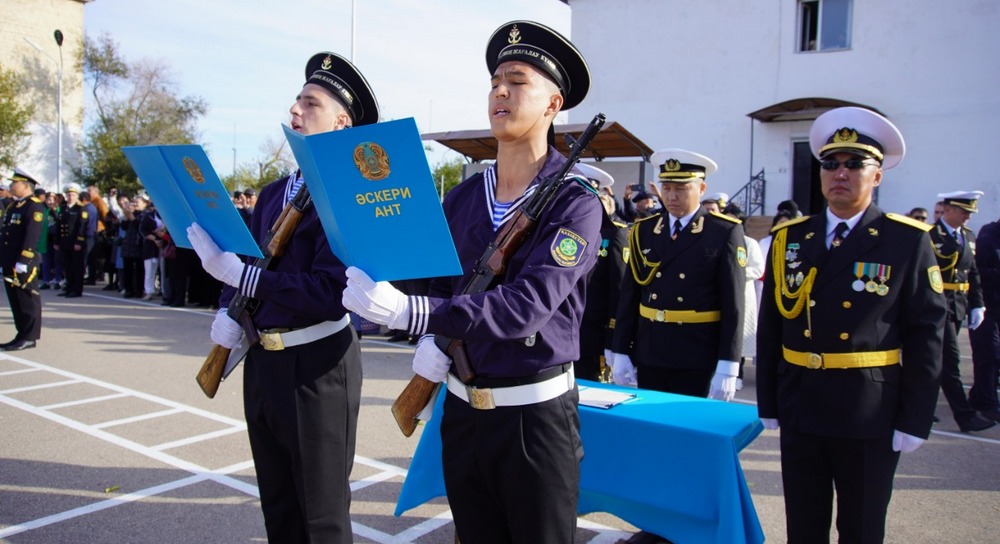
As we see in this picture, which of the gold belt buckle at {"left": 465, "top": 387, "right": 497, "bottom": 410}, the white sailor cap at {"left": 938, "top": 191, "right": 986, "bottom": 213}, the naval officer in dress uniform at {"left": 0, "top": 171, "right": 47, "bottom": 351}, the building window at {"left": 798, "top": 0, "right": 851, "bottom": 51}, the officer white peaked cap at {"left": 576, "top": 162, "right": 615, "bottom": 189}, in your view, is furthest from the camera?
the building window at {"left": 798, "top": 0, "right": 851, "bottom": 51}

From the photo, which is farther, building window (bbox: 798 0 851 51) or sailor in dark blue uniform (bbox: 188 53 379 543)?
building window (bbox: 798 0 851 51)

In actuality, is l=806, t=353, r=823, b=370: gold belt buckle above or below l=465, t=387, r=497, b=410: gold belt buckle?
above

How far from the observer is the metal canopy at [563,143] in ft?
47.8

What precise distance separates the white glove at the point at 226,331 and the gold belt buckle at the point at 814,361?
2.36 metres

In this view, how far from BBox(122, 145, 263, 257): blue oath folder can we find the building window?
19.5 meters

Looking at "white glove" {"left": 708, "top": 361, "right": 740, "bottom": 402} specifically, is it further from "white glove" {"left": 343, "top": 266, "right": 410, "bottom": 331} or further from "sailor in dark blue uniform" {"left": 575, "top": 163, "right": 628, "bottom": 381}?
"white glove" {"left": 343, "top": 266, "right": 410, "bottom": 331}

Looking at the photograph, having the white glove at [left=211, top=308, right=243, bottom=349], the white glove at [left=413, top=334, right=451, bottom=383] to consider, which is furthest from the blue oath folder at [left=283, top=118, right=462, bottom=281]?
the white glove at [left=211, top=308, right=243, bottom=349]

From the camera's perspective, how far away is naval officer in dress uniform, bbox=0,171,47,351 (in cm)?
841

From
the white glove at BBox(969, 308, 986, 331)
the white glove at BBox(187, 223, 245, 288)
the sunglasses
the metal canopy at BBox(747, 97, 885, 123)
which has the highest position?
the metal canopy at BBox(747, 97, 885, 123)

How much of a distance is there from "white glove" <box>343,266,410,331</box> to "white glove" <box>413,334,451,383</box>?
0.36 meters

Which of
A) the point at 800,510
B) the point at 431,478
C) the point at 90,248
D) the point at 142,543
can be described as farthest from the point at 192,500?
the point at 90,248

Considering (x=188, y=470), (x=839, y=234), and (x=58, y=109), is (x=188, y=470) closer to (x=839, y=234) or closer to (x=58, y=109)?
(x=839, y=234)

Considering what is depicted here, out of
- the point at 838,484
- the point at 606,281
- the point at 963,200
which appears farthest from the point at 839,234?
the point at 963,200

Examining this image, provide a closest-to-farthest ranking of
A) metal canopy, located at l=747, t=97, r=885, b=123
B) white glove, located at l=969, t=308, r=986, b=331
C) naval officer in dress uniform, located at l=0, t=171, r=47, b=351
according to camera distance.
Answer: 1. white glove, located at l=969, t=308, r=986, b=331
2. naval officer in dress uniform, located at l=0, t=171, r=47, b=351
3. metal canopy, located at l=747, t=97, r=885, b=123
